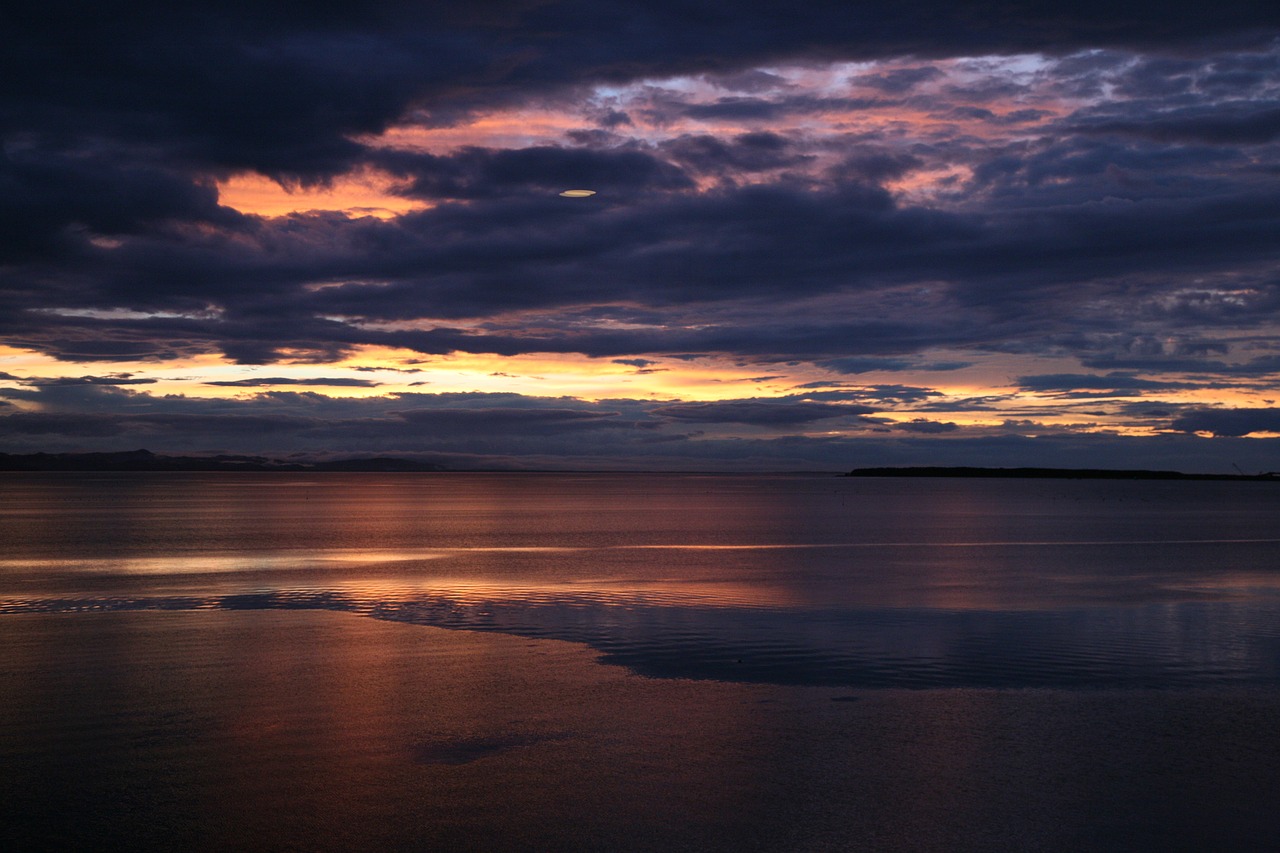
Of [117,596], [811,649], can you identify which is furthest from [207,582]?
[811,649]

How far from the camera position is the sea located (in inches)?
388

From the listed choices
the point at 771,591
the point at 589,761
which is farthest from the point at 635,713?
the point at 771,591

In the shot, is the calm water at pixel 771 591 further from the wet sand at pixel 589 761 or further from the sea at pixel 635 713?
the wet sand at pixel 589 761

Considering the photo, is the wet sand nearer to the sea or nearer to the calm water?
the sea

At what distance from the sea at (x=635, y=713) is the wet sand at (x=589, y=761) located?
0.16 feet

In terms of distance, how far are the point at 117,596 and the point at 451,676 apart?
49.0ft

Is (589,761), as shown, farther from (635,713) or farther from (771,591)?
(771,591)

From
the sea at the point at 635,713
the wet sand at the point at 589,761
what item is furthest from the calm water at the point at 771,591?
the wet sand at the point at 589,761

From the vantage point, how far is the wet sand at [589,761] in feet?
31.5

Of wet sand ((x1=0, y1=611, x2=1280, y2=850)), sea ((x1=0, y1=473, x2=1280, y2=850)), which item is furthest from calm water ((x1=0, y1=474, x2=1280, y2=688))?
wet sand ((x1=0, y1=611, x2=1280, y2=850))

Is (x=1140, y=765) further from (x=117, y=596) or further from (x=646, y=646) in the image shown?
(x=117, y=596)

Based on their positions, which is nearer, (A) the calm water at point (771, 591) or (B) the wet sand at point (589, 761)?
(B) the wet sand at point (589, 761)

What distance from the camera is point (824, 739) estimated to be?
1268cm

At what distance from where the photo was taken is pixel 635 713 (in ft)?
46.1
